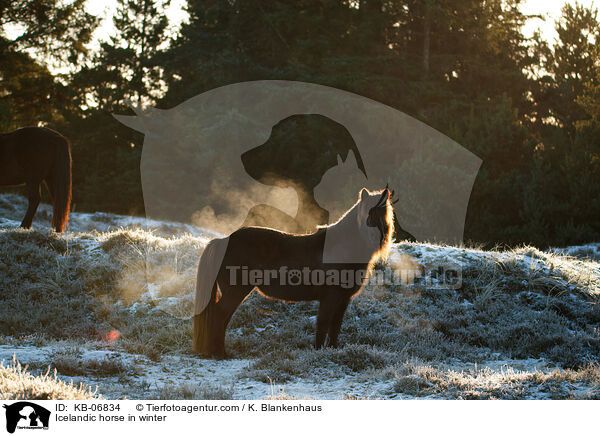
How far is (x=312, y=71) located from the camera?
25016 millimetres

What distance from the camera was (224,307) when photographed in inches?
243

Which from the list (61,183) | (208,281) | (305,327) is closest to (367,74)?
(61,183)

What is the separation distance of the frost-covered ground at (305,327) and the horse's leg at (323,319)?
21 centimetres

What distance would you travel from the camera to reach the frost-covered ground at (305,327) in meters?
5.36

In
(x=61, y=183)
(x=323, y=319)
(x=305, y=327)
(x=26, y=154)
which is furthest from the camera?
(x=61, y=183)

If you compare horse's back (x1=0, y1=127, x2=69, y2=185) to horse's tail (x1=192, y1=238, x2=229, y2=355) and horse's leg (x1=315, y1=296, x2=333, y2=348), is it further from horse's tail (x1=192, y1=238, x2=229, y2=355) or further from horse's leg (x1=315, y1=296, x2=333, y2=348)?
horse's leg (x1=315, y1=296, x2=333, y2=348)

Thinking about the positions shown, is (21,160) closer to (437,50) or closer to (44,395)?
(44,395)

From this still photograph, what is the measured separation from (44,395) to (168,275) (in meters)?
4.96

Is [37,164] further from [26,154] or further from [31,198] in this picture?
[31,198]

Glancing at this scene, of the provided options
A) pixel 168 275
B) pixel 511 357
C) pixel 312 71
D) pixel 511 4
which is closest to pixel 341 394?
pixel 511 357
